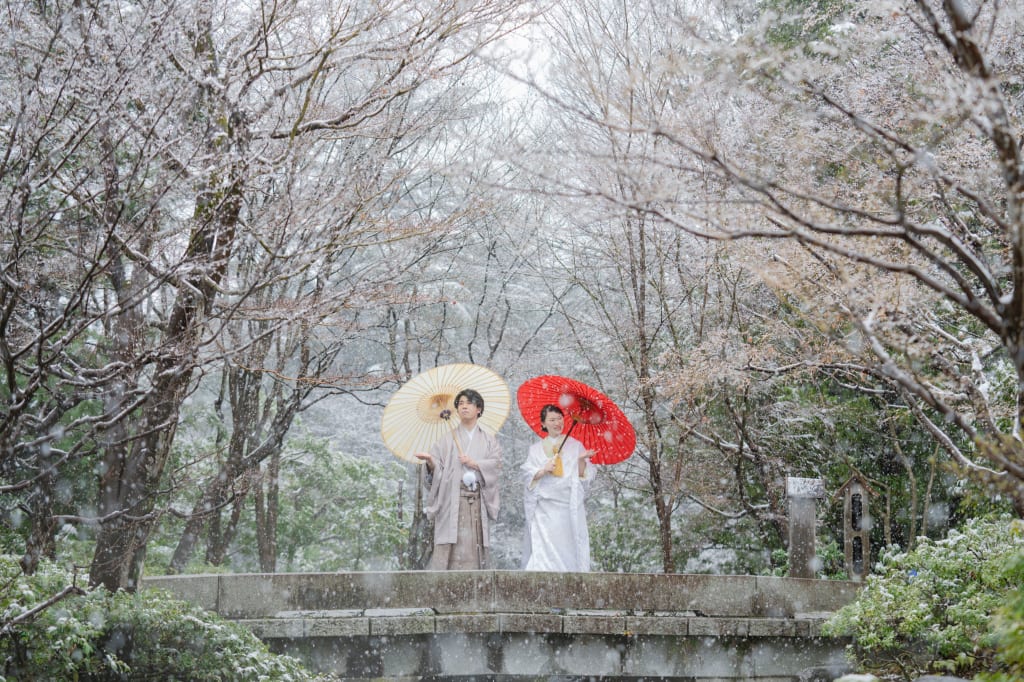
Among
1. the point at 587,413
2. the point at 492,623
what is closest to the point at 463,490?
the point at 587,413

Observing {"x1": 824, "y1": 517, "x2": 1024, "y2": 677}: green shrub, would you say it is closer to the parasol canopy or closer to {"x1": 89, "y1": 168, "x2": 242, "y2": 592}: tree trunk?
the parasol canopy

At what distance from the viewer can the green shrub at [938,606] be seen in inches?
203

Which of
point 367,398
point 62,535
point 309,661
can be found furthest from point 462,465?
point 367,398

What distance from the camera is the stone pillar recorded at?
7.70m

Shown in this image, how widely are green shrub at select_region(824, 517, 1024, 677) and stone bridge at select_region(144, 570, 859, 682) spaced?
1202 millimetres

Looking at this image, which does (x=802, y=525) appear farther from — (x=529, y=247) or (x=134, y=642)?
(x=529, y=247)

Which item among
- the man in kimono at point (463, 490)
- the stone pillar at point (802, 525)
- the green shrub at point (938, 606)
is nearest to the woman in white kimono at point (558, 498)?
the man in kimono at point (463, 490)

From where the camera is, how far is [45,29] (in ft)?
20.0

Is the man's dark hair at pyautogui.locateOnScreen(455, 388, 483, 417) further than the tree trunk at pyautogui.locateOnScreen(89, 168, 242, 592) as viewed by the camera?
Yes

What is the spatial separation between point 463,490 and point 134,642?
10.8 feet

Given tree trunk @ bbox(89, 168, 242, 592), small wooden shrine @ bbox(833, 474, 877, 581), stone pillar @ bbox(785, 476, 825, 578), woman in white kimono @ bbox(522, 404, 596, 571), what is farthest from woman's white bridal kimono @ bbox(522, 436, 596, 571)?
tree trunk @ bbox(89, 168, 242, 592)

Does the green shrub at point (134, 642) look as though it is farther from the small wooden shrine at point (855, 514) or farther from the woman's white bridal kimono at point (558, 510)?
the small wooden shrine at point (855, 514)

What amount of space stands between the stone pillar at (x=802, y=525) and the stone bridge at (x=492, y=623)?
768 mm

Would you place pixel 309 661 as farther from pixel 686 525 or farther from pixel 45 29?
pixel 686 525
